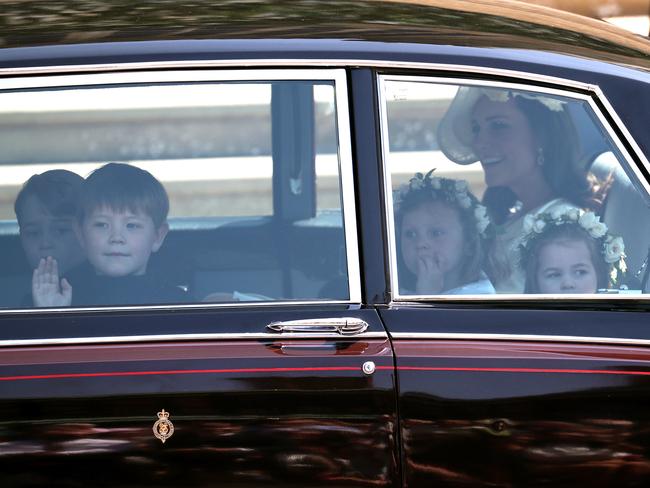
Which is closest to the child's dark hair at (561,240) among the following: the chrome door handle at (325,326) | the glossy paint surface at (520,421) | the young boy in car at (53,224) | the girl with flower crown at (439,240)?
the girl with flower crown at (439,240)

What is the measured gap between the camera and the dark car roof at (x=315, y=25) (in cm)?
253

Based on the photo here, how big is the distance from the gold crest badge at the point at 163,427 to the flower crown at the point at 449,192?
76 cm

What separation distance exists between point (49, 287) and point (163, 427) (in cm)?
46

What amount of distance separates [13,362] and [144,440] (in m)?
0.35

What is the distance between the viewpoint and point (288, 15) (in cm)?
271

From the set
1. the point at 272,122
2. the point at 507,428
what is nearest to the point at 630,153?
the point at 507,428

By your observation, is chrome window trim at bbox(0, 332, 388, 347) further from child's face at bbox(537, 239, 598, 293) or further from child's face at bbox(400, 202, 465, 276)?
child's face at bbox(537, 239, 598, 293)

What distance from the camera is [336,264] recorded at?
2.46 metres

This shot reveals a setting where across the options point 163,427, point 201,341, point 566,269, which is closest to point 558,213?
point 566,269

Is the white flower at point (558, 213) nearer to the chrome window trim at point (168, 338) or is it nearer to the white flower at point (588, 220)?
the white flower at point (588, 220)

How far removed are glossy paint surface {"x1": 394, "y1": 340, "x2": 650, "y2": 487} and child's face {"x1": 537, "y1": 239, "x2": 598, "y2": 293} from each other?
214 mm

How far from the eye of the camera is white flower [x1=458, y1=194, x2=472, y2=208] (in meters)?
2.53

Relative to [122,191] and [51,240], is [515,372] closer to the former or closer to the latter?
[122,191]

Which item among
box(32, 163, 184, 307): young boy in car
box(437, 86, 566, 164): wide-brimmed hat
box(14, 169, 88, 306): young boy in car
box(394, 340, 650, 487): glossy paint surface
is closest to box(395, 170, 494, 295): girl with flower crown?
box(437, 86, 566, 164): wide-brimmed hat
